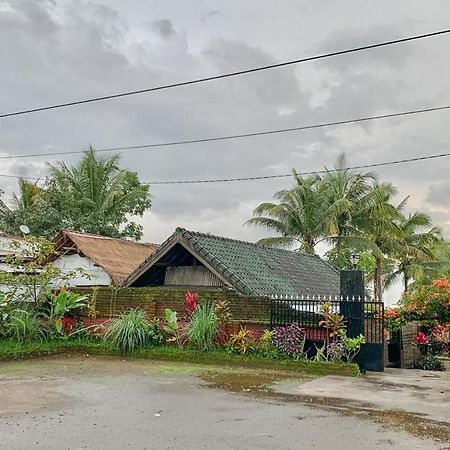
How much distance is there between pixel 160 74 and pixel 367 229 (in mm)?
16510

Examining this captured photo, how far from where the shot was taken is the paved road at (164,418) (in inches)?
234

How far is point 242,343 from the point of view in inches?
484

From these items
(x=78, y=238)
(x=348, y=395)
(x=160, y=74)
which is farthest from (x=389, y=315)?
(x=78, y=238)

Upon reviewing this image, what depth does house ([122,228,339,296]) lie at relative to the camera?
1439cm

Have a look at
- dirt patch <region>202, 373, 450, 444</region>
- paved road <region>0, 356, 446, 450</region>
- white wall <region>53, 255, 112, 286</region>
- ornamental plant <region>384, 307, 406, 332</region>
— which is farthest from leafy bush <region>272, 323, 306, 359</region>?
white wall <region>53, 255, 112, 286</region>

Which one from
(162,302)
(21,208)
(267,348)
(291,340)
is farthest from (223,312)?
(21,208)

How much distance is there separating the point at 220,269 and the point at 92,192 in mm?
14407

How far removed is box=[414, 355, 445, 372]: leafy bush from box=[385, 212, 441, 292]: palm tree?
15.8 meters

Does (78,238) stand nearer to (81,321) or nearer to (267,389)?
(81,321)

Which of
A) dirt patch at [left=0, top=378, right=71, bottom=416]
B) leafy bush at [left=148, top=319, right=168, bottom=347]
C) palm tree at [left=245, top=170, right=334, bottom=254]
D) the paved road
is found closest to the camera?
the paved road

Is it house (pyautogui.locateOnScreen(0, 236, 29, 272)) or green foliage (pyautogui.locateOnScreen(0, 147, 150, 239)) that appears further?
green foliage (pyautogui.locateOnScreen(0, 147, 150, 239))

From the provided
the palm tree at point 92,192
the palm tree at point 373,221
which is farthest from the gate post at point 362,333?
the palm tree at point 92,192

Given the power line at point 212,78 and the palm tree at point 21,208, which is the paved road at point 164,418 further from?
the palm tree at point 21,208

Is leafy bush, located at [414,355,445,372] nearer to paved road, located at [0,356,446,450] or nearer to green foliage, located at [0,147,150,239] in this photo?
paved road, located at [0,356,446,450]
